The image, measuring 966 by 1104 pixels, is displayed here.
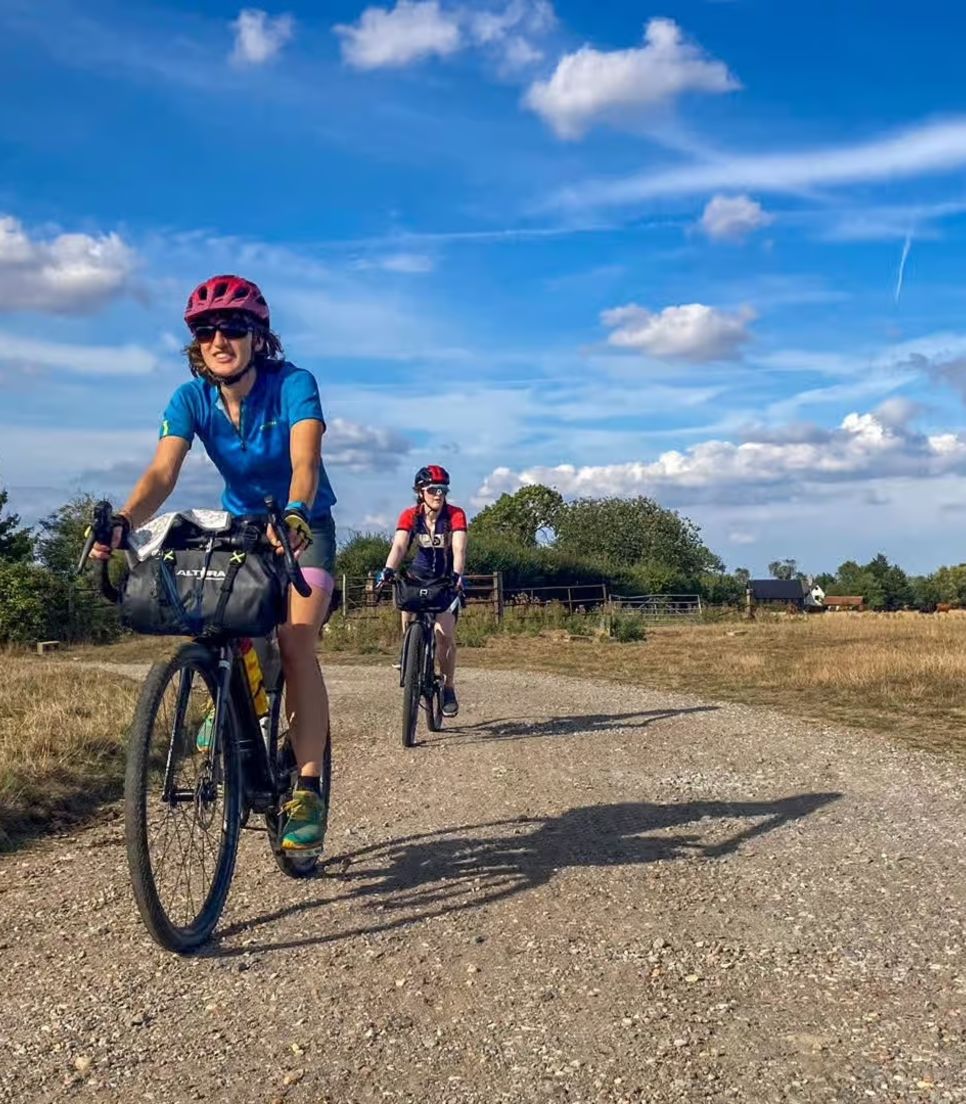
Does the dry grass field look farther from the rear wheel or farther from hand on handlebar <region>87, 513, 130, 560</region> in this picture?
hand on handlebar <region>87, 513, 130, 560</region>

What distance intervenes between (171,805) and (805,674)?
37.2 feet

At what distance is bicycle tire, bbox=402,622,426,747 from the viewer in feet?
27.3

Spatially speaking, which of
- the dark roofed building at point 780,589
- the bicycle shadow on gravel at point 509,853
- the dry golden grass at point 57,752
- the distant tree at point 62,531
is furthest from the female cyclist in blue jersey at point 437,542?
the dark roofed building at point 780,589

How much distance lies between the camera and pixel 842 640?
81.1ft

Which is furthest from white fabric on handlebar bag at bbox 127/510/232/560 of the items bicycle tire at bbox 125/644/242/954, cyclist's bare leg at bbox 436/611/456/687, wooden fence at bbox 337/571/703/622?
wooden fence at bbox 337/571/703/622

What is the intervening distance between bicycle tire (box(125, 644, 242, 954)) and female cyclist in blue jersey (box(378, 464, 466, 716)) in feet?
15.7

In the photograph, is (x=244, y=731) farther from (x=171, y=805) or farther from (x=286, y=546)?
(x=286, y=546)

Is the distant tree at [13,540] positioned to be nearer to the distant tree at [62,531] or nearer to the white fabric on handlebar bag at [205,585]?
the distant tree at [62,531]

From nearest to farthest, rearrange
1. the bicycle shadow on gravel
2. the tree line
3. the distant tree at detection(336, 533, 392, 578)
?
1. the bicycle shadow on gravel
2. the tree line
3. the distant tree at detection(336, 533, 392, 578)

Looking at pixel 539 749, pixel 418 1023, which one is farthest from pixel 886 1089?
pixel 539 749

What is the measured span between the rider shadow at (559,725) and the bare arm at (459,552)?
4.45 ft

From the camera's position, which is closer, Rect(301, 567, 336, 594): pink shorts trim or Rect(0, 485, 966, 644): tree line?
Rect(301, 567, 336, 594): pink shorts trim

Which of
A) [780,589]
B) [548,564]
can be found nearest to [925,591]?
[780,589]

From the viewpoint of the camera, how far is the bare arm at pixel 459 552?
877 cm
